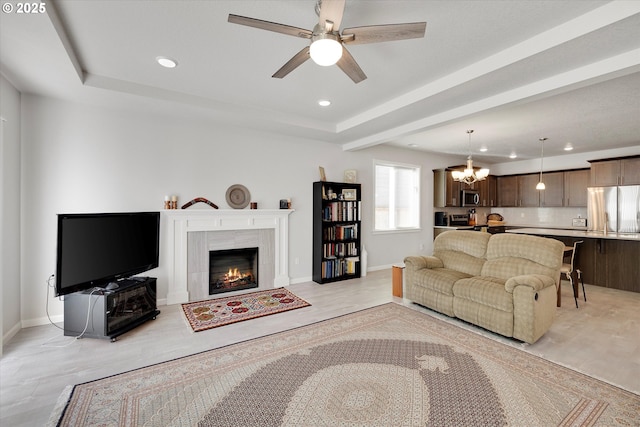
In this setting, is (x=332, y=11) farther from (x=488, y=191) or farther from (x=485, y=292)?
(x=488, y=191)

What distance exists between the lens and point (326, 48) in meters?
1.74

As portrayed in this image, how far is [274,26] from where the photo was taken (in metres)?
1.77

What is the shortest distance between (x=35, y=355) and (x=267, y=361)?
2141 millimetres

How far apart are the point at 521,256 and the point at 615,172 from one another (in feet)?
14.3

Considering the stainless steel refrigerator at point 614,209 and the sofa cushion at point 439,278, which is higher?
the stainless steel refrigerator at point 614,209

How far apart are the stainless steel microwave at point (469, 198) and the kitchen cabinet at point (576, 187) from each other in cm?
188

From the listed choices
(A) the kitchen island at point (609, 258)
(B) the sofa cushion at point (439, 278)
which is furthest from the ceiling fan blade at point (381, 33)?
(A) the kitchen island at point (609, 258)

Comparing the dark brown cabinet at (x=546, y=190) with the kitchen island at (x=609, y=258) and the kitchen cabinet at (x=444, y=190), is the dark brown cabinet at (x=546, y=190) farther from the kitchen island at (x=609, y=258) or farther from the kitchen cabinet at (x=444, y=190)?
the kitchen island at (x=609, y=258)

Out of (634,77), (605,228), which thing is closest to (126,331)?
(634,77)

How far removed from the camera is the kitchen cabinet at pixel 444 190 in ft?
22.8

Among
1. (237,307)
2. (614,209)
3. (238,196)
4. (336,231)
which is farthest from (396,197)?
(237,307)

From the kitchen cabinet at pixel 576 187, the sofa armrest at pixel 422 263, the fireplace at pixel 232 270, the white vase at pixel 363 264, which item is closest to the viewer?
the sofa armrest at pixel 422 263

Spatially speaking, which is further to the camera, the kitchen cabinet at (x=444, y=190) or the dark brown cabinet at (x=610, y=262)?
the kitchen cabinet at (x=444, y=190)

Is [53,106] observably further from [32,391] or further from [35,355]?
[32,391]
